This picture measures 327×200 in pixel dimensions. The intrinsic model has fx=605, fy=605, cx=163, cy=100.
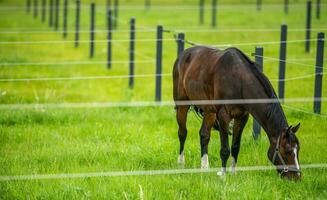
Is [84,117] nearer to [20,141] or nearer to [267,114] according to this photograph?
[20,141]

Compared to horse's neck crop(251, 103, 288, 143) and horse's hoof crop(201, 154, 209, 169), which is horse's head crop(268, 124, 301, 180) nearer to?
horse's neck crop(251, 103, 288, 143)

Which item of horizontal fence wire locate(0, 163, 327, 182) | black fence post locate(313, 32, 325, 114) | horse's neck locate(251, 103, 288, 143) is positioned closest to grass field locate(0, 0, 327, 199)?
horizontal fence wire locate(0, 163, 327, 182)

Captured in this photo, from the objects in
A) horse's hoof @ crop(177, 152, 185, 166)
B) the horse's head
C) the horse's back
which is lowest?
horse's hoof @ crop(177, 152, 185, 166)

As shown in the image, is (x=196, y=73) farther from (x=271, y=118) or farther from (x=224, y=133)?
(x=271, y=118)

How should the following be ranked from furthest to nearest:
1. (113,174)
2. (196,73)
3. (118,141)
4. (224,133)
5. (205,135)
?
(118,141) < (196,73) < (205,135) < (224,133) < (113,174)

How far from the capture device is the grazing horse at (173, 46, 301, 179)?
657cm

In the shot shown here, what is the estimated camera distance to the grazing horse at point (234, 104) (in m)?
6.57

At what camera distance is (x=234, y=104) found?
22.9 feet

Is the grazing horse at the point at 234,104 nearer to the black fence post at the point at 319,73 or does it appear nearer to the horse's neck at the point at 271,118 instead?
the horse's neck at the point at 271,118

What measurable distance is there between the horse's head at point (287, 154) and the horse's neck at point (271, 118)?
103 millimetres

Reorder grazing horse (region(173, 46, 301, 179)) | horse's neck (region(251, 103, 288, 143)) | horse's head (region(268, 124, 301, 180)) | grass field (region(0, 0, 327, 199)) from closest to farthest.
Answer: grass field (region(0, 0, 327, 199)) → horse's head (region(268, 124, 301, 180)) → grazing horse (region(173, 46, 301, 179)) → horse's neck (region(251, 103, 288, 143))

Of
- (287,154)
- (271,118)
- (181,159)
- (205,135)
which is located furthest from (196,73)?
(287,154)

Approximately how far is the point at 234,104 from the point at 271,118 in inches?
19.1

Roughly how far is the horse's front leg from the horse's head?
36.8 inches
